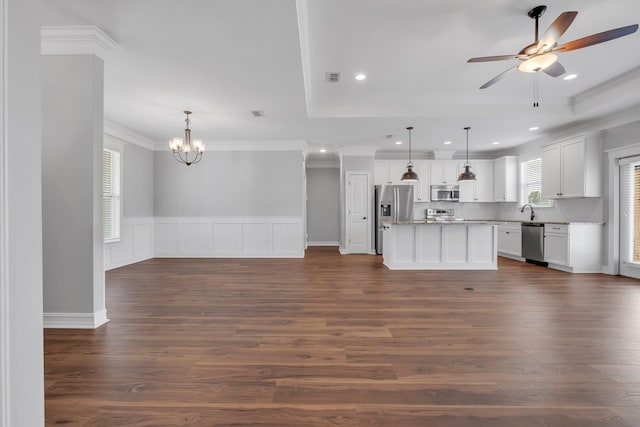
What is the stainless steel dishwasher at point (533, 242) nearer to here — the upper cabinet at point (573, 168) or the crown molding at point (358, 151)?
the upper cabinet at point (573, 168)

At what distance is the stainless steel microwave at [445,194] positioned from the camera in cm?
777

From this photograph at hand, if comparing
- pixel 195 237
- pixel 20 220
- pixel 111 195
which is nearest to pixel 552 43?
pixel 20 220

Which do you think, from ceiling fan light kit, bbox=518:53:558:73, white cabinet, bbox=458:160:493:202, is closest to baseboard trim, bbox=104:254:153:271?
ceiling fan light kit, bbox=518:53:558:73

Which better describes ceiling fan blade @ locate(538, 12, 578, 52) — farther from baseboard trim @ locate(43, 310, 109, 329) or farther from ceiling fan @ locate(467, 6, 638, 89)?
baseboard trim @ locate(43, 310, 109, 329)

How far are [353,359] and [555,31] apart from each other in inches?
120

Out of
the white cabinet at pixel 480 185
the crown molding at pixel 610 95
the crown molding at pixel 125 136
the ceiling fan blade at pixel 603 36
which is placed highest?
the crown molding at pixel 610 95

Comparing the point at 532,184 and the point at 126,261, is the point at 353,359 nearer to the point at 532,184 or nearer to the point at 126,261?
the point at 126,261

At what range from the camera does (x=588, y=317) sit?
2.97m

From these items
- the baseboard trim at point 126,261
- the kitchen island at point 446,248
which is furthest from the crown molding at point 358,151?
the baseboard trim at point 126,261

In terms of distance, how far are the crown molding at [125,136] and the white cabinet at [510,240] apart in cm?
864

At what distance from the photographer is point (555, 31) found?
2.33 metres

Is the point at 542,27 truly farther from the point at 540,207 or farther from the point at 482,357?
the point at 540,207

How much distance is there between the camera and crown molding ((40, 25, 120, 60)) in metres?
2.60

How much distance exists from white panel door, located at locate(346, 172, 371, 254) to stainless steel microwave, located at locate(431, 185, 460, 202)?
185 cm
